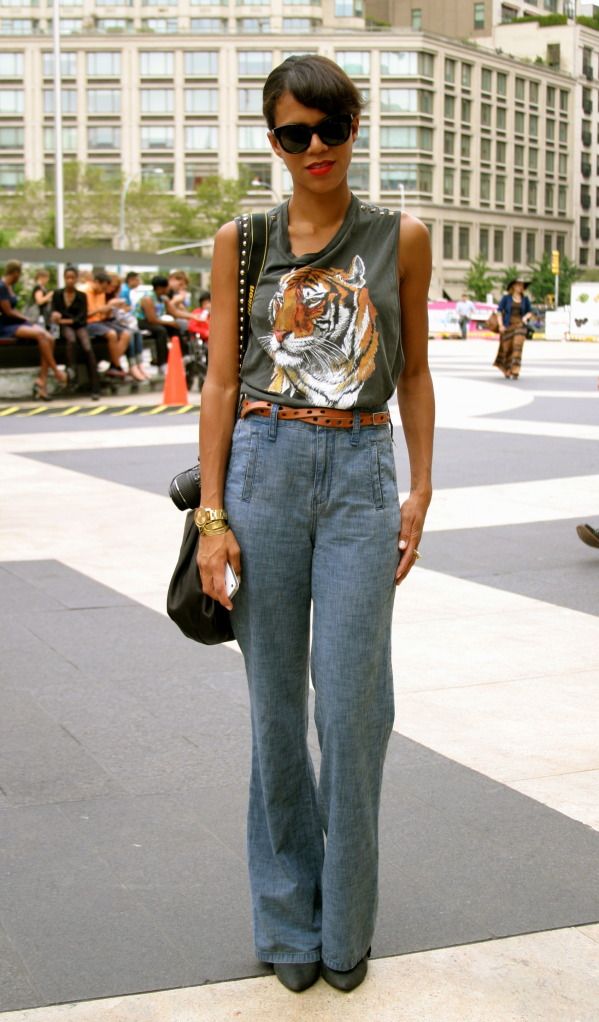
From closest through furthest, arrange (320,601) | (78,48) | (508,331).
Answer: (320,601)
(508,331)
(78,48)

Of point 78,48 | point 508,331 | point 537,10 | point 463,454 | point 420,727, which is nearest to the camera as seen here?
point 420,727

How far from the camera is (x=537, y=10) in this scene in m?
133

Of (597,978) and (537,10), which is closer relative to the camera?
(597,978)

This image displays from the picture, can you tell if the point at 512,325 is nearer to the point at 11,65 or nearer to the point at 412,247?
the point at 412,247

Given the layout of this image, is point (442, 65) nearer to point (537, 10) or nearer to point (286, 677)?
point (537, 10)

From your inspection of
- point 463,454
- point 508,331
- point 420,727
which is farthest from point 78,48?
point 420,727

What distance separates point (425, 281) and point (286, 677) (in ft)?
2.91

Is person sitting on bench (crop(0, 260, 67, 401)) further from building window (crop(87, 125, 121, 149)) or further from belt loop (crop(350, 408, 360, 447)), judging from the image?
building window (crop(87, 125, 121, 149))

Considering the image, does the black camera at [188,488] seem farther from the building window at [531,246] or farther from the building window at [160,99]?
the building window at [531,246]

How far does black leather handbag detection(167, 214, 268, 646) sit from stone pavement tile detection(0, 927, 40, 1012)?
823mm

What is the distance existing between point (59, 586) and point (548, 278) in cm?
10823

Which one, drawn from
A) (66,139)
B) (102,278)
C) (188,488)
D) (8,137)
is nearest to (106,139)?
(66,139)

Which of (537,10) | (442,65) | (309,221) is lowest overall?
(309,221)

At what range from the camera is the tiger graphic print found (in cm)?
288
